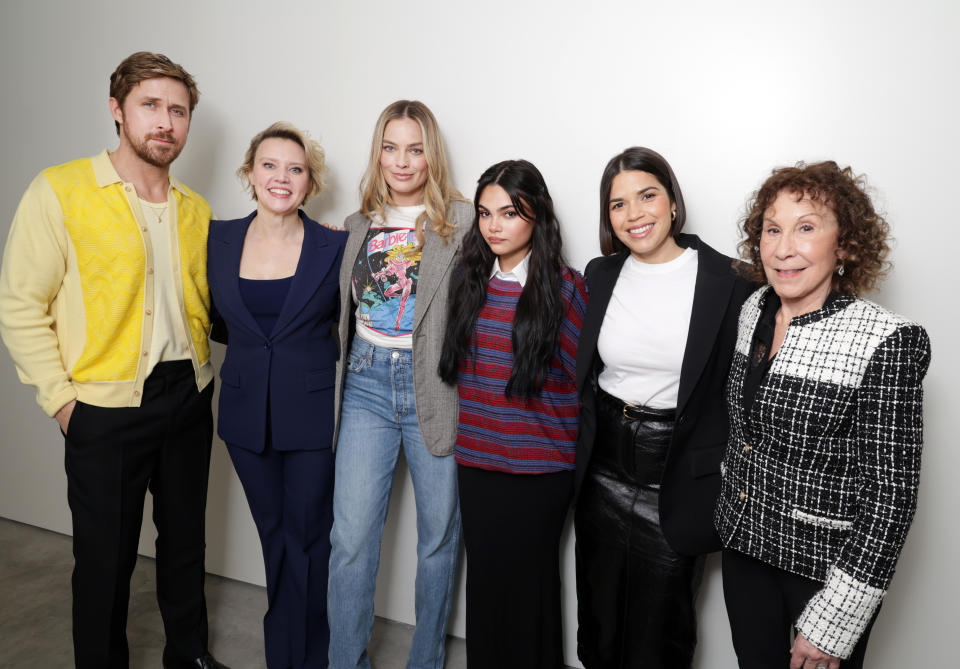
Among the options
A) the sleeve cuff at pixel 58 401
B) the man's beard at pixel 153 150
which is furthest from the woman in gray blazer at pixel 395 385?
the sleeve cuff at pixel 58 401

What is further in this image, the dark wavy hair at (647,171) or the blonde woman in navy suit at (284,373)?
the blonde woman in navy suit at (284,373)

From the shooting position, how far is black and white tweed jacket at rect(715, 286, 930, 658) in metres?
1.24

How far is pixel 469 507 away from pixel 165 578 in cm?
121

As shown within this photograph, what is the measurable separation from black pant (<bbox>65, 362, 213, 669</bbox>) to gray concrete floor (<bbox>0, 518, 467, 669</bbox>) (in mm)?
315

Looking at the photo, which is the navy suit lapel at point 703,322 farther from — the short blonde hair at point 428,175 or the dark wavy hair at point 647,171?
the short blonde hair at point 428,175

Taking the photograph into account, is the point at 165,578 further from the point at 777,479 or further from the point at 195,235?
the point at 777,479

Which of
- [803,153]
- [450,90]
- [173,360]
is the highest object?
[450,90]

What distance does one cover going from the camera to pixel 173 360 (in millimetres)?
2145

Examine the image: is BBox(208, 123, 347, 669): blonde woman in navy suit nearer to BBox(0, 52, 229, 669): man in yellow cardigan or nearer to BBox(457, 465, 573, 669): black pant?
BBox(0, 52, 229, 669): man in yellow cardigan

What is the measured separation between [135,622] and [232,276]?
1688 mm

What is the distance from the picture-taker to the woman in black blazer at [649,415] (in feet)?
5.67

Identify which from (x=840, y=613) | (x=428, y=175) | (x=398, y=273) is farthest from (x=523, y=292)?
(x=840, y=613)

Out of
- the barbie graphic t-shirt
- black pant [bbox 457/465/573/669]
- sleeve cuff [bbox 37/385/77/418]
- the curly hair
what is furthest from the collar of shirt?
sleeve cuff [bbox 37/385/77/418]

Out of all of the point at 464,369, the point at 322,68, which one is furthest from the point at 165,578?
the point at 322,68
